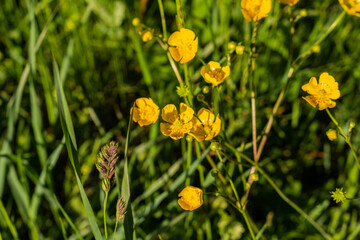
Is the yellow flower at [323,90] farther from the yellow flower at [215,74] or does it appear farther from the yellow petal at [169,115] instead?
the yellow petal at [169,115]

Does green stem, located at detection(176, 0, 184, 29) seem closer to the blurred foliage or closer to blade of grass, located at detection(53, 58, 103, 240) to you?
the blurred foliage

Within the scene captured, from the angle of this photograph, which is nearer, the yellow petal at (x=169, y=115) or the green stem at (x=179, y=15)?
the green stem at (x=179, y=15)

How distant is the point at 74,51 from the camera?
2.39 metres

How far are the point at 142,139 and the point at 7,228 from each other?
0.93 m

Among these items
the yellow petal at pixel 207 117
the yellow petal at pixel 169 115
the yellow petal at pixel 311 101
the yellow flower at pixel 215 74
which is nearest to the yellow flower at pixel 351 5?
the yellow petal at pixel 311 101

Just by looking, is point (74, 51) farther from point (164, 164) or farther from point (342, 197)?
point (342, 197)

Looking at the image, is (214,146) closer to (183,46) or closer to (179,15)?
(183,46)

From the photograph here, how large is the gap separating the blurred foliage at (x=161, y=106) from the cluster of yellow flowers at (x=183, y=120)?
431 mm

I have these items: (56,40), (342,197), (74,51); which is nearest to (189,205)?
(342,197)

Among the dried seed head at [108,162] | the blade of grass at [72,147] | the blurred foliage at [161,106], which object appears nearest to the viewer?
the dried seed head at [108,162]

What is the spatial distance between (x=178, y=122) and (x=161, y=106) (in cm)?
73

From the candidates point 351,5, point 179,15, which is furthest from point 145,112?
point 351,5

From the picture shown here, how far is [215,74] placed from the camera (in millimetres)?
1371

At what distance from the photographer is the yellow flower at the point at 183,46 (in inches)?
53.7
